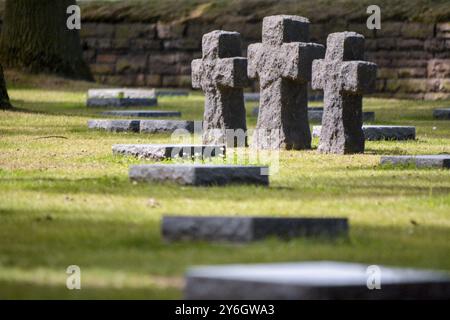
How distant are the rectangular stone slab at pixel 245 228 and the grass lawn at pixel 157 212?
0.10m

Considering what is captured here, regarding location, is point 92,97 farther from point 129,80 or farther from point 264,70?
point 264,70

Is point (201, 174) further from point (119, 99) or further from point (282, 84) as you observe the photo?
point (119, 99)

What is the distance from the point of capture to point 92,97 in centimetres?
2562

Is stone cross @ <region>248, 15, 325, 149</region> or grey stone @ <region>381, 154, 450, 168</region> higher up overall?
stone cross @ <region>248, 15, 325, 149</region>

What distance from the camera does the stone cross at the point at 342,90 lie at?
14.9 m

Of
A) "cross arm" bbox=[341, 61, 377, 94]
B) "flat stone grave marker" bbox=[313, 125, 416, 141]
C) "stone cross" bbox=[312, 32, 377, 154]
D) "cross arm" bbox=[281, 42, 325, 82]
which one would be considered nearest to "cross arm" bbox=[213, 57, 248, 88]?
"cross arm" bbox=[281, 42, 325, 82]

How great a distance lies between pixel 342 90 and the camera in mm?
15109

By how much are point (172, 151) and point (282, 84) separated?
87.2 inches

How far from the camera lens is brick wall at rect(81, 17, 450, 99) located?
2927 cm

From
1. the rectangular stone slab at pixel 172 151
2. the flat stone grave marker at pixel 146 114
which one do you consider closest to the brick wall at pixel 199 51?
the flat stone grave marker at pixel 146 114

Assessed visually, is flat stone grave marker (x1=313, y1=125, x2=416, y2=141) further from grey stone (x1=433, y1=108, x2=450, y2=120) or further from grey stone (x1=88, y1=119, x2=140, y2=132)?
grey stone (x1=433, y1=108, x2=450, y2=120)

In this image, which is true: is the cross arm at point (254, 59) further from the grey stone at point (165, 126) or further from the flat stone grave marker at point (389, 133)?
the grey stone at point (165, 126)

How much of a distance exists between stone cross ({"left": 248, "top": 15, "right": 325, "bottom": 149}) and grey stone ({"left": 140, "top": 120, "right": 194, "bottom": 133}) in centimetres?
267

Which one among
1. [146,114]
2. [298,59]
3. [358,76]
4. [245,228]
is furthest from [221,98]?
[245,228]
